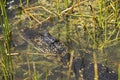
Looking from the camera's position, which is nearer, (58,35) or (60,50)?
(60,50)

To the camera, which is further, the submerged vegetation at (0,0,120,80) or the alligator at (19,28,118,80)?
the submerged vegetation at (0,0,120,80)

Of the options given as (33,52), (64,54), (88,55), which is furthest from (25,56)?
(88,55)

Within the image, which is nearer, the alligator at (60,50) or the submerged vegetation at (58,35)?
the alligator at (60,50)
